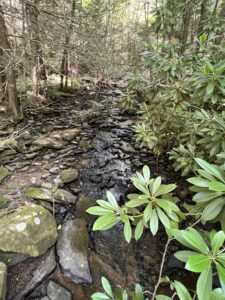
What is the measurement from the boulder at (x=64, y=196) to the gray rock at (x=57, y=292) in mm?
1053

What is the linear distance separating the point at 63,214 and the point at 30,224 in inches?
19.4

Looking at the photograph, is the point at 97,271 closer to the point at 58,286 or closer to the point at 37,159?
the point at 58,286

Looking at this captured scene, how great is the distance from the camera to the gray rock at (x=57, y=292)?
2.01 meters

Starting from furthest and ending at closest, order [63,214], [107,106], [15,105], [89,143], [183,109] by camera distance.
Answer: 1. [107,106]
2. [15,105]
3. [89,143]
4. [183,109]
5. [63,214]

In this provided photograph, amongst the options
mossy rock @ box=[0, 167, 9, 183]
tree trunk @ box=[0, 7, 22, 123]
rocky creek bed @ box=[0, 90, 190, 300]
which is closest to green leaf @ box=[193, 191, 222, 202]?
rocky creek bed @ box=[0, 90, 190, 300]

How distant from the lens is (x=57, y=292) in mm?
2051

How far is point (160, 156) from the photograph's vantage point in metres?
3.93

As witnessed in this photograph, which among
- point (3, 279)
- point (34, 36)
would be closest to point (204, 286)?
point (3, 279)

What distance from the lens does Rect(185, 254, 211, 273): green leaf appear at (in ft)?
2.81

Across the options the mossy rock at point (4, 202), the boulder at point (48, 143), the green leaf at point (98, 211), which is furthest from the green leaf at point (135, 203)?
the boulder at point (48, 143)


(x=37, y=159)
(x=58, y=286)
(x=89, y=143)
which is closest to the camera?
(x=58, y=286)

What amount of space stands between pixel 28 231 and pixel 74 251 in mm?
474

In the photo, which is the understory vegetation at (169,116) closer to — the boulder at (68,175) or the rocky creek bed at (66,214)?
the rocky creek bed at (66,214)

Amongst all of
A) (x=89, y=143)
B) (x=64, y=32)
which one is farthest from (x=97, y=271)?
(x=64, y=32)
